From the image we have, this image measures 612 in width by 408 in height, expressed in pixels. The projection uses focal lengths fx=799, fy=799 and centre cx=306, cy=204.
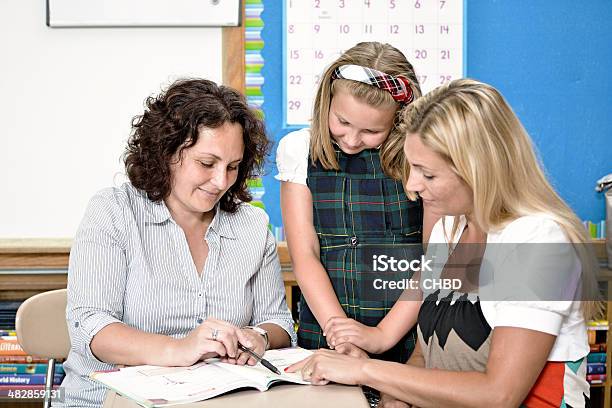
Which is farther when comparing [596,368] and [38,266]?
[596,368]

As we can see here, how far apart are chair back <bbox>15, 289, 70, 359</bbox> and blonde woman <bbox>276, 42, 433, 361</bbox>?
62 centimetres

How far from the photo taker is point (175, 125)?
68.9 inches

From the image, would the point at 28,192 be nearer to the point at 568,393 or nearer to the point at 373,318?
the point at 373,318

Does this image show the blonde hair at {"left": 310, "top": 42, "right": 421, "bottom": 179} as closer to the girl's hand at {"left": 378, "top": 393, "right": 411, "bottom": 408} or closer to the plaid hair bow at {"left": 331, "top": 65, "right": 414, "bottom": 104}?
the plaid hair bow at {"left": 331, "top": 65, "right": 414, "bottom": 104}

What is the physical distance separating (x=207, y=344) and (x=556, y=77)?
2202mm

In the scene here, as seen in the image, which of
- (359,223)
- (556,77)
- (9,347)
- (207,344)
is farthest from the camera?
(556,77)

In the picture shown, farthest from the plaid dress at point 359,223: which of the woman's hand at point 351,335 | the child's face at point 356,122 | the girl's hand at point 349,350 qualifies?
the girl's hand at point 349,350

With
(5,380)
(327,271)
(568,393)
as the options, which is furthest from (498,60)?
(5,380)

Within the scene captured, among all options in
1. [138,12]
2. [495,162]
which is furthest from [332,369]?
[138,12]

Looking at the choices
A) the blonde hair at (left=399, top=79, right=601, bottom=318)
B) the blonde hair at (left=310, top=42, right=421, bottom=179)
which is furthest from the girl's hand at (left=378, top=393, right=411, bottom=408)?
the blonde hair at (left=310, top=42, right=421, bottom=179)

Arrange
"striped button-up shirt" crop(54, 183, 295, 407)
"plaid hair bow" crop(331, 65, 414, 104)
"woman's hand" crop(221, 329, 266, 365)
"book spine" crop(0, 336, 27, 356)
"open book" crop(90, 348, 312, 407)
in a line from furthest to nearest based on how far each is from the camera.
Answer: "book spine" crop(0, 336, 27, 356), "plaid hair bow" crop(331, 65, 414, 104), "striped button-up shirt" crop(54, 183, 295, 407), "woman's hand" crop(221, 329, 266, 365), "open book" crop(90, 348, 312, 407)

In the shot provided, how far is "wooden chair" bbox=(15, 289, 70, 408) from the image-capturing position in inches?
79.1

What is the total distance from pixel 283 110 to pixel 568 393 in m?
1.93

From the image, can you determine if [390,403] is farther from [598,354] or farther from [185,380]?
[598,354]
